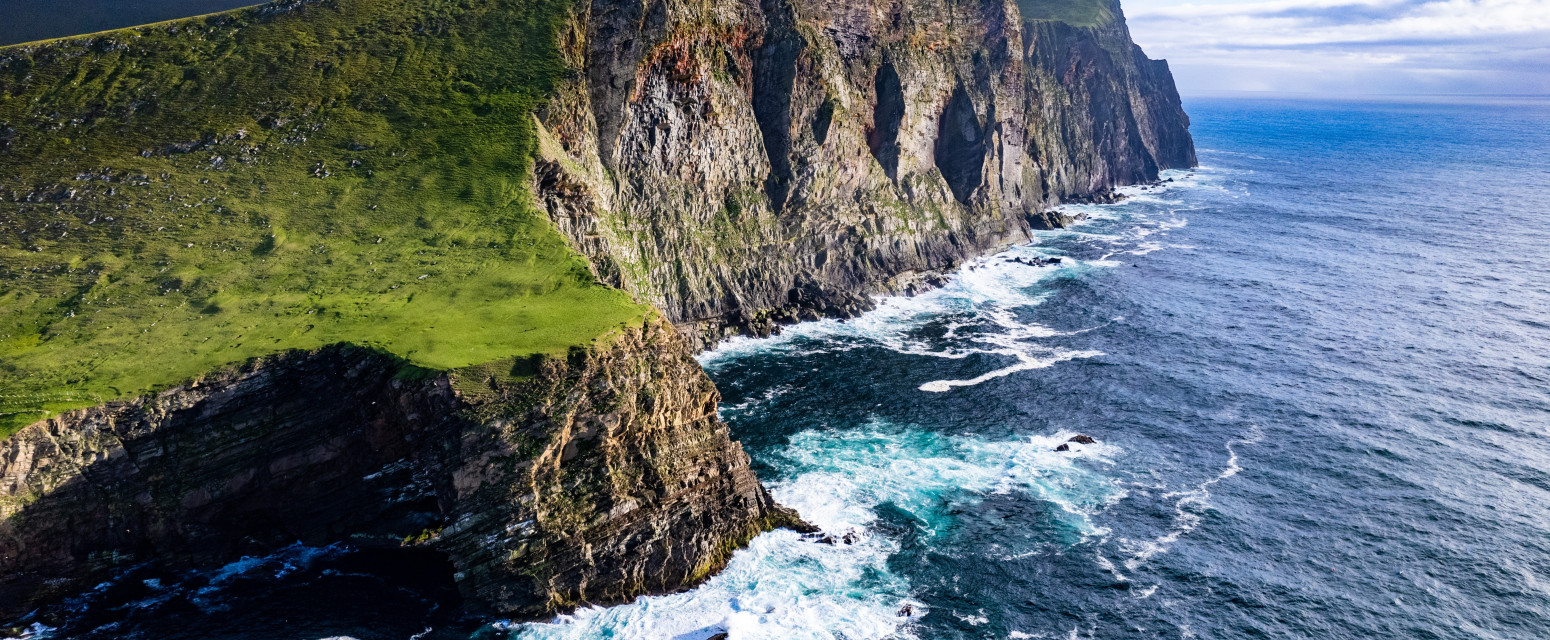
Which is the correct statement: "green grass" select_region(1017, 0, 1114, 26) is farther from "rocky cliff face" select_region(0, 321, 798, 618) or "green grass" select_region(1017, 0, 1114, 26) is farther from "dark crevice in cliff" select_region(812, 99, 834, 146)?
"rocky cliff face" select_region(0, 321, 798, 618)

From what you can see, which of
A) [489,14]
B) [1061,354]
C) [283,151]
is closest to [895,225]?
[1061,354]

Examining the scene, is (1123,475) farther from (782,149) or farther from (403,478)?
(782,149)

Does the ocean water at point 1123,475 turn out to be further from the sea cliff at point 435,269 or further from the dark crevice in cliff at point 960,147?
the dark crevice in cliff at point 960,147

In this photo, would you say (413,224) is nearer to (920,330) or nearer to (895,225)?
(920,330)

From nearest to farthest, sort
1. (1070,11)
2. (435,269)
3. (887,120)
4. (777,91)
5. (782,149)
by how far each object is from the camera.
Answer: (435,269) → (777,91) → (782,149) → (887,120) → (1070,11)

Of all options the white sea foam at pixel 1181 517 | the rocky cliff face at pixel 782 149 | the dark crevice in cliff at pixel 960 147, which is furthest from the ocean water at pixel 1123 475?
the dark crevice in cliff at pixel 960 147

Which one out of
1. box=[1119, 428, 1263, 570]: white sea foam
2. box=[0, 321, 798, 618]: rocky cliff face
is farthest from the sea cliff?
box=[1119, 428, 1263, 570]: white sea foam

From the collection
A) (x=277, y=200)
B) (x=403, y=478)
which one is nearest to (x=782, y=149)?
(x=277, y=200)
